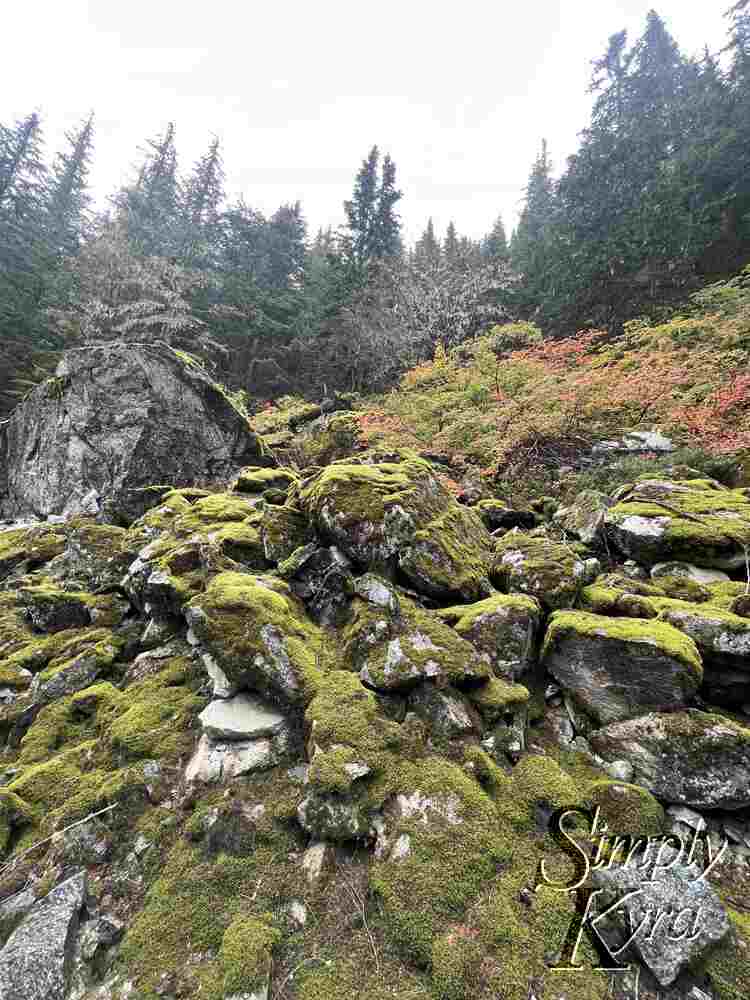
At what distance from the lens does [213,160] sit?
A: 3350 cm

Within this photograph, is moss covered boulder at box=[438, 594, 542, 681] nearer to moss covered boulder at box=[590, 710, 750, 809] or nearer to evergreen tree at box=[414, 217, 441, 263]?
moss covered boulder at box=[590, 710, 750, 809]

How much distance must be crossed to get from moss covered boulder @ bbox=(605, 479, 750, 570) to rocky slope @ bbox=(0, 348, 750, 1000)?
0.04 m

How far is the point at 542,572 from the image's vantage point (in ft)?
17.8

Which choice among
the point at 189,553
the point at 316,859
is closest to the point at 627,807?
the point at 316,859

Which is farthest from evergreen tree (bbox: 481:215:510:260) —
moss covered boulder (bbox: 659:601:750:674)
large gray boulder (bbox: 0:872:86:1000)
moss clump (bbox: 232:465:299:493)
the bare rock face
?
large gray boulder (bbox: 0:872:86:1000)

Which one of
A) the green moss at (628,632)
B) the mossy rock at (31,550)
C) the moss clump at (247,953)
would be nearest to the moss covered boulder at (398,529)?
the green moss at (628,632)

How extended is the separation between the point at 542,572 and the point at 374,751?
9.84ft

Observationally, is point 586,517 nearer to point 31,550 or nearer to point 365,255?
point 31,550

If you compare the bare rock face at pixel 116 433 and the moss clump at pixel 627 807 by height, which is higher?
the bare rock face at pixel 116 433

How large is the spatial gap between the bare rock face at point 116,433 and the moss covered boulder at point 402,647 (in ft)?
27.9

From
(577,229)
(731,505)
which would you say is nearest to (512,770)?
(731,505)

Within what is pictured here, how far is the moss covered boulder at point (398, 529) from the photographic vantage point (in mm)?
5438

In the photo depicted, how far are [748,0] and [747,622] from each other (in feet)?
128

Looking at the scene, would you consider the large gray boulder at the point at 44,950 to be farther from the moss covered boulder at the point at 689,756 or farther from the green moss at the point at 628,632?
the green moss at the point at 628,632
